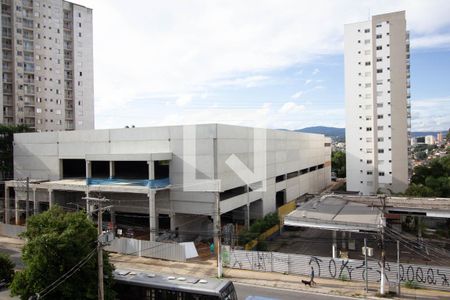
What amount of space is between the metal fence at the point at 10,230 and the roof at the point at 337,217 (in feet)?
94.5

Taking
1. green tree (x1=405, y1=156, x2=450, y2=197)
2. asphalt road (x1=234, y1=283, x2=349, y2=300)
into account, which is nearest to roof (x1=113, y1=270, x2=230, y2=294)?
asphalt road (x1=234, y1=283, x2=349, y2=300)

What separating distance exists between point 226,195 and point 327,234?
12308 millimetres

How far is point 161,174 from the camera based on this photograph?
41812mm

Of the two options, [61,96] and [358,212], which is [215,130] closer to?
[358,212]

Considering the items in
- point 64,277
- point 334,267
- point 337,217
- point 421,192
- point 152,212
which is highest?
point 152,212

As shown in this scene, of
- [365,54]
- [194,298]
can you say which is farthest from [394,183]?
[194,298]

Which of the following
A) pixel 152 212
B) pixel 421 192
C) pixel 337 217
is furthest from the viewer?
pixel 421 192

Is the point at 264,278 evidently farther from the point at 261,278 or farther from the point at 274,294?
the point at 274,294

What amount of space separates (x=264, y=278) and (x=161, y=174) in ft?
62.8

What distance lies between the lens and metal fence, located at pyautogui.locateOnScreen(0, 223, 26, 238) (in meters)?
40.4

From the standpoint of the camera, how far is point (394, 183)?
69688 mm

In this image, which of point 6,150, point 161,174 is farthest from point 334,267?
point 6,150

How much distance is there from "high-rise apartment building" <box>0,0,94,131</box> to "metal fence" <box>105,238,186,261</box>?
1901 inches

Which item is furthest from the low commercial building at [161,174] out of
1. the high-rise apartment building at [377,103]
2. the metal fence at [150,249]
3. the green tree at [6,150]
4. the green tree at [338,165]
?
the green tree at [338,165]
